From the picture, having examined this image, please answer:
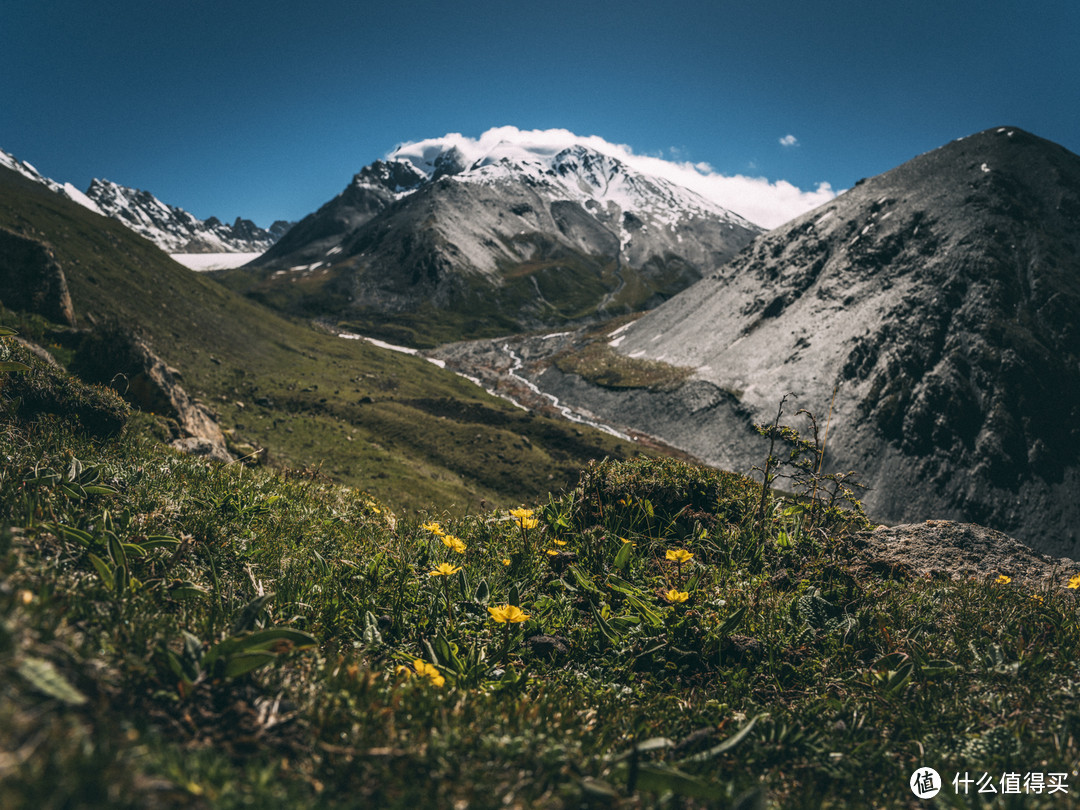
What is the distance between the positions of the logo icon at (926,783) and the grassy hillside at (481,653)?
5cm

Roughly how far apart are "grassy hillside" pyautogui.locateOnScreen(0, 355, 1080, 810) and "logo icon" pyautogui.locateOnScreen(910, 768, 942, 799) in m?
0.05

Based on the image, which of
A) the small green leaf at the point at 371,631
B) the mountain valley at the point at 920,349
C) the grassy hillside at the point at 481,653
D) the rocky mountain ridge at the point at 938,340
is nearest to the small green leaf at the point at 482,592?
the grassy hillside at the point at 481,653

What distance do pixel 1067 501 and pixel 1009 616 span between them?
46423 mm

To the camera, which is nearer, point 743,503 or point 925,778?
point 925,778

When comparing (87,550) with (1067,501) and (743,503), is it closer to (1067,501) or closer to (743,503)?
(743,503)

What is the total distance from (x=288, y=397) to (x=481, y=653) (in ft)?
130

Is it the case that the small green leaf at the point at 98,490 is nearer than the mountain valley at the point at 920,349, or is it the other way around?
the small green leaf at the point at 98,490

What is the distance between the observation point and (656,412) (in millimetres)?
63812

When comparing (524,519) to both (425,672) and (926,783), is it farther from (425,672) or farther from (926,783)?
(926,783)

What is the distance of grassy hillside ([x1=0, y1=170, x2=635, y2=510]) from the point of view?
92.0ft

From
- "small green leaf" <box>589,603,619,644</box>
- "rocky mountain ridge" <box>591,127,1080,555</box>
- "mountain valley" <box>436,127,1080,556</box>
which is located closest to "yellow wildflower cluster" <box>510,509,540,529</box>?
"small green leaf" <box>589,603,619,644</box>

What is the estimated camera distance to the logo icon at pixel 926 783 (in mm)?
2697

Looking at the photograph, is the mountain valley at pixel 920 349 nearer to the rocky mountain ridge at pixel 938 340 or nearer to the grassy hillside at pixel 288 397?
the rocky mountain ridge at pixel 938 340

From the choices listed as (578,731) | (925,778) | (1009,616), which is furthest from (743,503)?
(578,731)
